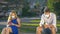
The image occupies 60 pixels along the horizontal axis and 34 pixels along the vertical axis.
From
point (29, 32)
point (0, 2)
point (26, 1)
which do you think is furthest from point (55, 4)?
point (29, 32)

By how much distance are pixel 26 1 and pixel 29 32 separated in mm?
18977

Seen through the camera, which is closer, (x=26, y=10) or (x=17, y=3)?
(x=26, y=10)

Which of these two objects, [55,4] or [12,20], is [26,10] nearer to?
[55,4]

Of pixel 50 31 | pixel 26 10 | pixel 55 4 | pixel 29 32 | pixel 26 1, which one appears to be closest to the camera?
pixel 50 31

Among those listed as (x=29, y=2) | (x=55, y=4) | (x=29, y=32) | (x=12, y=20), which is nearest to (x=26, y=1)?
(x=29, y=2)

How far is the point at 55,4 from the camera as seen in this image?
23.9m

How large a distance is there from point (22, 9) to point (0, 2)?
139 inches

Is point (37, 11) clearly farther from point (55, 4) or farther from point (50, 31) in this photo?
point (50, 31)

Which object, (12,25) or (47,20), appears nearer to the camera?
(47,20)

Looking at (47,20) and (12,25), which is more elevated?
(47,20)

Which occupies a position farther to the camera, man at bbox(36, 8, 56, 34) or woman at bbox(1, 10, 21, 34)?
woman at bbox(1, 10, 21, 34)

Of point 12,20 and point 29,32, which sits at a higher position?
point 12,20

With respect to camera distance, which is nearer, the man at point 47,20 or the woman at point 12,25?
the man at point 47,20

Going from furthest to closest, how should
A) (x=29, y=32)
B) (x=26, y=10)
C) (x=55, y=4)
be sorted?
(x=26, y=10), (x=55, y=4), (x=29, y=32)
